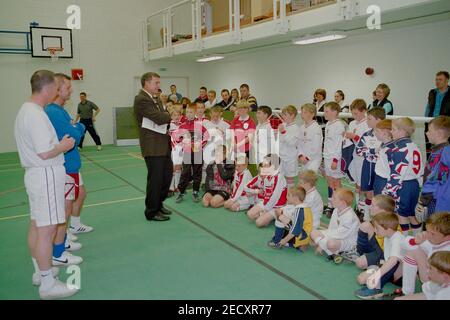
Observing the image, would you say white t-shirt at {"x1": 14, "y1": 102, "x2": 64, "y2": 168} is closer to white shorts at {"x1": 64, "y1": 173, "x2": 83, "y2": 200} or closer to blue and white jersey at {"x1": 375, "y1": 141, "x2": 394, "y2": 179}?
white shorts at {"x1": 64, "y1": 173, "x2": 83, "y2": 200}

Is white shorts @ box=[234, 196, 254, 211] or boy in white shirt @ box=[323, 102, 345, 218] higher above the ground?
boy in white shirt @ box=[323, 102, 345, 218]

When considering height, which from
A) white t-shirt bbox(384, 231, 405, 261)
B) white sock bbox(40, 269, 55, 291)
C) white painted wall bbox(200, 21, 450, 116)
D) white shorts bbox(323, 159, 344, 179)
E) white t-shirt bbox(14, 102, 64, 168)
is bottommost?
white sock bbox(40, 269, 55, 291)

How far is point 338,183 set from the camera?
538cm

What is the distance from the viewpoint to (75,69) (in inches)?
543

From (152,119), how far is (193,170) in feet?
5.50

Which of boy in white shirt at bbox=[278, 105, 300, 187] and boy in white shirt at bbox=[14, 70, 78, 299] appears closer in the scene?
boy in white shirt at bbox=[14, 70, 78, 299]

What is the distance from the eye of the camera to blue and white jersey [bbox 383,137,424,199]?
3.72 m

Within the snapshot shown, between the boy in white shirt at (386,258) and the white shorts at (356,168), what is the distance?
5.75 feet

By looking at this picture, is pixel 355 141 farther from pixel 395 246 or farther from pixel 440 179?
pixel 395 246

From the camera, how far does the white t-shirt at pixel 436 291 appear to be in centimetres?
255

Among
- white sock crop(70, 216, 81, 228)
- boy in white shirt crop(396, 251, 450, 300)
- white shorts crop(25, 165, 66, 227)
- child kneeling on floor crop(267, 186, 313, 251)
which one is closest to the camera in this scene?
boy in white shirt crop(396, 251, 450, 300)

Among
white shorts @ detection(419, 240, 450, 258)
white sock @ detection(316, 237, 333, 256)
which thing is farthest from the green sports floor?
white shorts @ detection(419, 240, 450, 258)

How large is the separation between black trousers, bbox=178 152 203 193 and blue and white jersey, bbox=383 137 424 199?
3293 millimetres

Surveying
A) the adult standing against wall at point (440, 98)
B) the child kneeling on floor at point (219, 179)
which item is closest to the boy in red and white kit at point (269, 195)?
the child kneeling on floor at point (219, 179)
